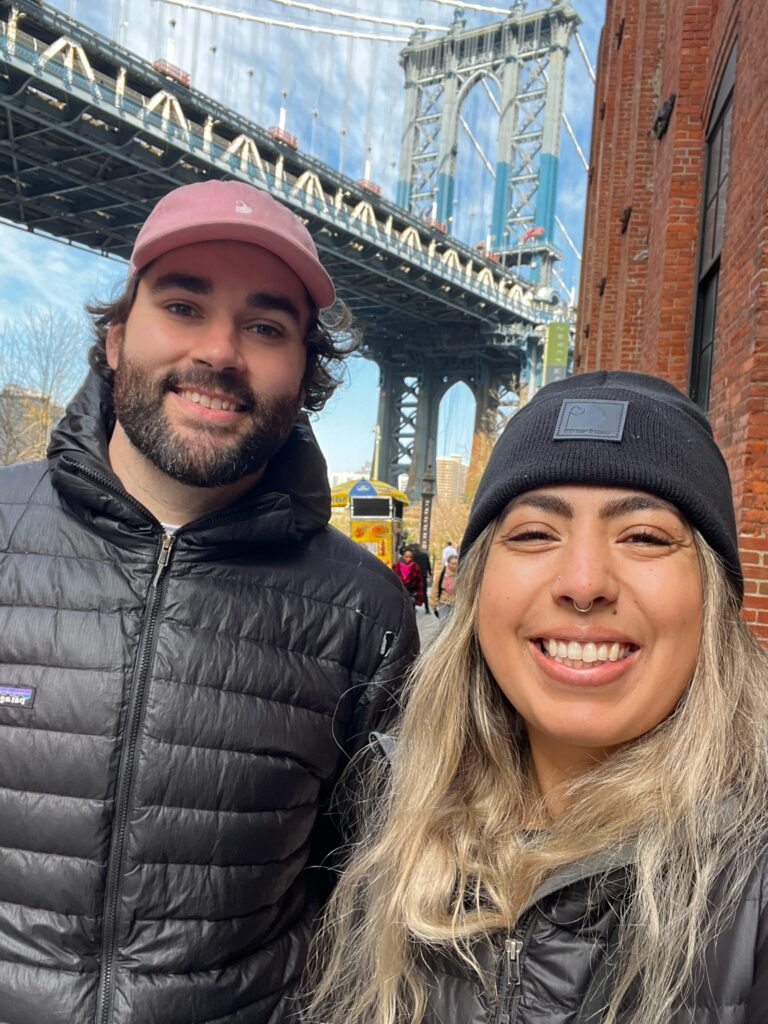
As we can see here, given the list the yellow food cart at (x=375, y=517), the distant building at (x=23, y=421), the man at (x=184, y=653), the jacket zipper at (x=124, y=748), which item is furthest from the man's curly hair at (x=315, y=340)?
the distant building at (x=23, y=421)

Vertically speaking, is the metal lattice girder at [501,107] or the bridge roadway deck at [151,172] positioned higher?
the metal lattice girder at [501,107]

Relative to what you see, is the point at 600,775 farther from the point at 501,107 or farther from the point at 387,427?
the point at 501,107

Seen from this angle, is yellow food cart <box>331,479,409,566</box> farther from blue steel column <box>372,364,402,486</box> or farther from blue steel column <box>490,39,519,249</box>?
blue steel column <box>490,39,519,249</box>

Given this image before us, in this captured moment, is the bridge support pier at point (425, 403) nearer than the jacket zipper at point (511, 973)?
No

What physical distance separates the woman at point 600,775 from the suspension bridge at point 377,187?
23.4 m

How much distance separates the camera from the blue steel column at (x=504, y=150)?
2443 inches

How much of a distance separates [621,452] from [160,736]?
99 cm

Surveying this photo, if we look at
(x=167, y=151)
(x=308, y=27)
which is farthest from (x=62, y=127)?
(x=308, y=27)

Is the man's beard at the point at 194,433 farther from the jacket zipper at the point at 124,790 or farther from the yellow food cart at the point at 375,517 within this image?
the yellow food cart at the point at 375,517

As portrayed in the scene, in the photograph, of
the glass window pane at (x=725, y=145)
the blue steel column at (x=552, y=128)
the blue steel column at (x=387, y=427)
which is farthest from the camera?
the blue steel column at (x=552, y=128)

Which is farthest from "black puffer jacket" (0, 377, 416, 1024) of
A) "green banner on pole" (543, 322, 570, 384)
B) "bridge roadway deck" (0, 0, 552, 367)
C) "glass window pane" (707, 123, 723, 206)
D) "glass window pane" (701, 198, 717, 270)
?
"bridge roadway deck" (0, 0, 552, 367)

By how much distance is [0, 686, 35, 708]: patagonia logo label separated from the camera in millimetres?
1571

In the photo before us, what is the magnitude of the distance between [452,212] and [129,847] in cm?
6915

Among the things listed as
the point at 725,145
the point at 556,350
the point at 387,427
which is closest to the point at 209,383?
the point at 725,145
